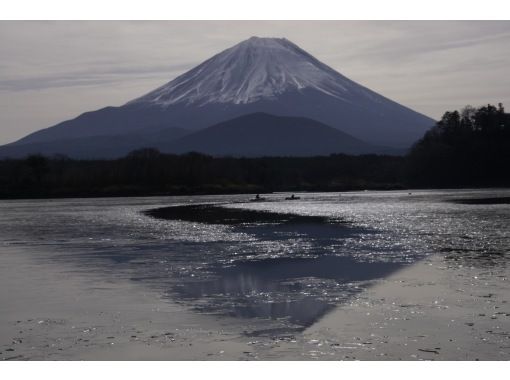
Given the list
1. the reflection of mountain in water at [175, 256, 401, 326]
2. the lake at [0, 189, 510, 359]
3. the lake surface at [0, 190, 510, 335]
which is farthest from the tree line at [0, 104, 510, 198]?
the reflection of mountain in water at [175, 256, 401, 326]

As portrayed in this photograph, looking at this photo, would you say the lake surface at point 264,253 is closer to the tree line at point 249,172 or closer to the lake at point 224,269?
the lake at point 224,269

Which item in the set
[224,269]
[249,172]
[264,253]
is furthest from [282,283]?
[249,172]

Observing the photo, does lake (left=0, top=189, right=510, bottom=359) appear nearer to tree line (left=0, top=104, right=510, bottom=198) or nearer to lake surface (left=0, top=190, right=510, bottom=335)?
lake surface (left=0, top=190, right=510, bottom=335)

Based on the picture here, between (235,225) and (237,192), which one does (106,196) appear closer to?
(237,192)

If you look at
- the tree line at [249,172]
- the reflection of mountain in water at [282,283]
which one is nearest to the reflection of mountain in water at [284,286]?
the reflection of mountain in water at [282,283]

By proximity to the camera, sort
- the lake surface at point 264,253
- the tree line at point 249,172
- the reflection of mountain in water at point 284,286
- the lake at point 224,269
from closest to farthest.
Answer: the lake at point 224,269 < the reflection of mountain in water at point 284,286 < the lake surface at point 264,253 < the tree line at point 249,172

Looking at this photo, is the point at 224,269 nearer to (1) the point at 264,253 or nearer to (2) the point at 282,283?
(2) the point at 282,283

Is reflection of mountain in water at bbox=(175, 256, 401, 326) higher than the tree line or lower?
lower

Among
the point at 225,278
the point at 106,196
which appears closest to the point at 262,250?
the point at 225,278
